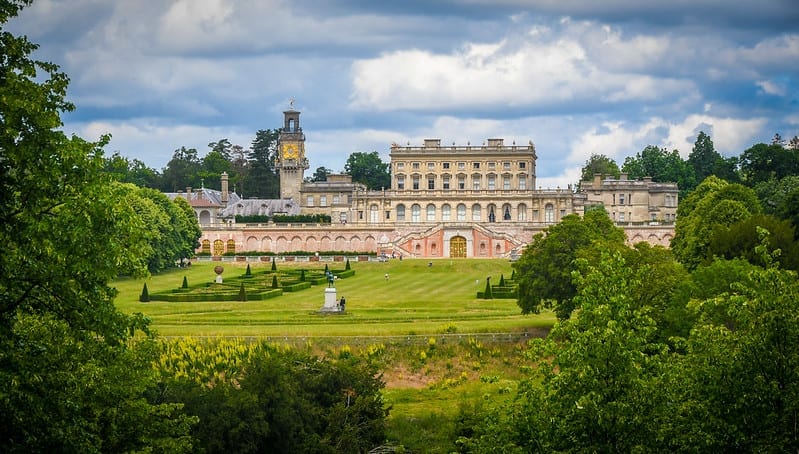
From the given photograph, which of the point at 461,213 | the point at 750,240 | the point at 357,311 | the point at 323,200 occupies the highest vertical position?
the point at 323,200

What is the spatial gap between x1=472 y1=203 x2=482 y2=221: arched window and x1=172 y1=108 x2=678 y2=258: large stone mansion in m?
0.10

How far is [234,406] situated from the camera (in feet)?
80.6

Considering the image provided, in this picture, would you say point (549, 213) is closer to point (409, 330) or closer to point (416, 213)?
point (416, 213)

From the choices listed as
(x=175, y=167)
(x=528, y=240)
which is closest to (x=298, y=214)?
(x=528, y=240)

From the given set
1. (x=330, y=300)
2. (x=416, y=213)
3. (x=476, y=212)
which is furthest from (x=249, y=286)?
(x=476, y=212)

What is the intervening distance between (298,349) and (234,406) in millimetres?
14583

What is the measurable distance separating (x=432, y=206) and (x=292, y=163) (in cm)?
1744

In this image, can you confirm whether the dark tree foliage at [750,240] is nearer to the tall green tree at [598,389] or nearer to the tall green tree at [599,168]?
the tall green tree at [598,389]

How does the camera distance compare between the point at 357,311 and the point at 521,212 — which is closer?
the point at 357,311

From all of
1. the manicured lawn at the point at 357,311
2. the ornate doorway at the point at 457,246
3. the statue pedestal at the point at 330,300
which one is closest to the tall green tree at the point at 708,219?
the manicured lawn at the point at 357,311

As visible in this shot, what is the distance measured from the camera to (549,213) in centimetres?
10412

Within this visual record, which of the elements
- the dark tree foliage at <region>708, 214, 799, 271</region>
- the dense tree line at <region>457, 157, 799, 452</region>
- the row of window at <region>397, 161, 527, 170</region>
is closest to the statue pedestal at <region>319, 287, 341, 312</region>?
the dark tree foliage at <region>708, 214, 799, 271</region>

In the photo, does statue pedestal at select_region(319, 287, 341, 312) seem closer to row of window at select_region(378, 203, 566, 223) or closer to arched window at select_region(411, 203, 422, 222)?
row of window at select_region(378, 203, 566, 223)

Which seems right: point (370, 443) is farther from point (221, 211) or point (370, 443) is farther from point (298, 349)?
point (221, 211)
